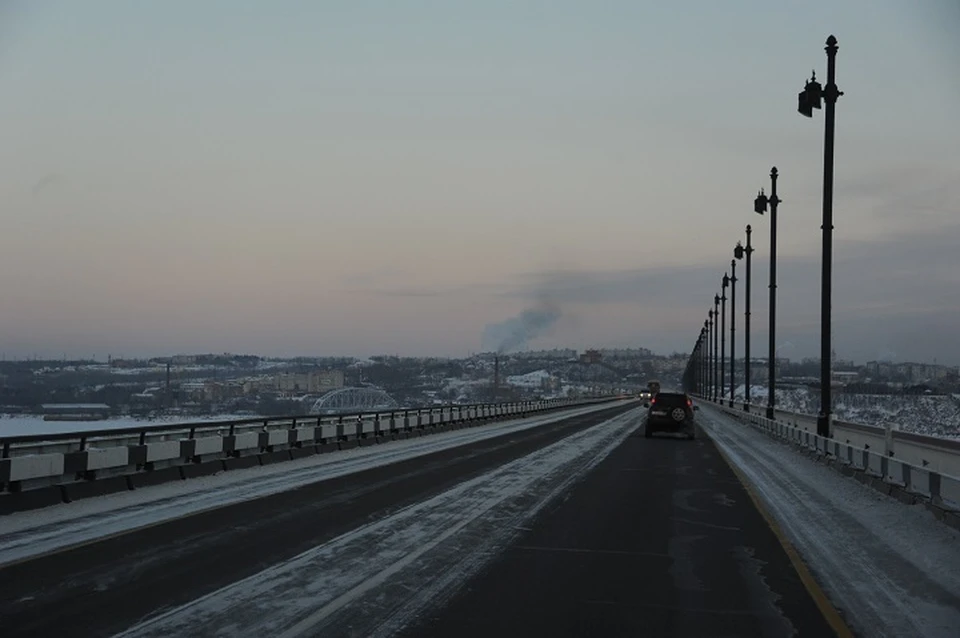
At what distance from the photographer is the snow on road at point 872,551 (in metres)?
8.99

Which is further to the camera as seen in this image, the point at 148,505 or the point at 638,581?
the point at 148,505

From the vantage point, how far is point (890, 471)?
63.9 ft

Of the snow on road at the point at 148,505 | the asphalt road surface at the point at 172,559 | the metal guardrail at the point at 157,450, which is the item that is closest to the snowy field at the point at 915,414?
the asphalt road surface at the point at 172,559

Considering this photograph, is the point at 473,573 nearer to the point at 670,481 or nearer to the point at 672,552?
the point at 672,552

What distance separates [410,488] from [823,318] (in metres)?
17.1

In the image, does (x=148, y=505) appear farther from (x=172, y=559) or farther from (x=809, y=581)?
(x=809, y=581)

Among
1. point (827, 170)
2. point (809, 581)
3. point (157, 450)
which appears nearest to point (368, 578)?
point (809, 581)

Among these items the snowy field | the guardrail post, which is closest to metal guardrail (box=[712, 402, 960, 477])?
the guardrail post

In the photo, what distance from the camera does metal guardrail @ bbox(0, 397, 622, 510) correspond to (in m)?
16.2

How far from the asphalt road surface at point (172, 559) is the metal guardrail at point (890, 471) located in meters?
8.39

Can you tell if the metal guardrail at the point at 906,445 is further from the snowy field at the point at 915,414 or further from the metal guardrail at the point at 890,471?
the snowy field at the point at 915,414

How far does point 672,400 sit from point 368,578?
34669 millimetres

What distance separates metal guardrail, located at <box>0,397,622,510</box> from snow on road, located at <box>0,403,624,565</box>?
0.38 meters

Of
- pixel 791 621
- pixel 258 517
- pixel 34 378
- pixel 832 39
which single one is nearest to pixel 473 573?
pixel 791 621
